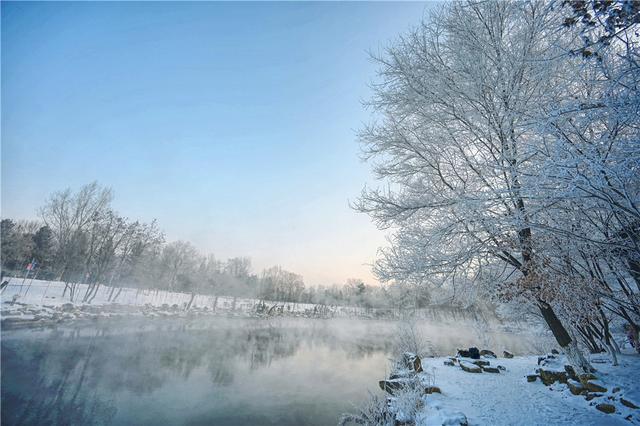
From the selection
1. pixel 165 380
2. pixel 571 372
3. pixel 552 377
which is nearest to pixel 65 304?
pixel 165 380

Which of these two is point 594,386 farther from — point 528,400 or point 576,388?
point 528,400

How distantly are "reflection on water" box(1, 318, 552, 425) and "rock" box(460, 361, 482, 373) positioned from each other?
13.8 feet

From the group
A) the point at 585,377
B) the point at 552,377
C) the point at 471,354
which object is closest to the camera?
the point at 585,377

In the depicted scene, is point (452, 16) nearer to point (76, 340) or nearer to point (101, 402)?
point (101, 402)

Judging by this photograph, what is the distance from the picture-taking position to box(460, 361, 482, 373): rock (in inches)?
316

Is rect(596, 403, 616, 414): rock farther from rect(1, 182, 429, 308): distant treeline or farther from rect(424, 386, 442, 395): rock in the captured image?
rect(1, 182, 429, 308): distant treeline

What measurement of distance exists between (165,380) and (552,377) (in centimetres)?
1331

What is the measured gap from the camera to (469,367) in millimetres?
8156

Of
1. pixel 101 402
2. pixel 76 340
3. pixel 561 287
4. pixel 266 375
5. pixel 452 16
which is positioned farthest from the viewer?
pixel 76 340

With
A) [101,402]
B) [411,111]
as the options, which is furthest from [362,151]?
[101,402]

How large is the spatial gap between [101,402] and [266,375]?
21.5 ft

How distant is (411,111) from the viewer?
19.2 feet

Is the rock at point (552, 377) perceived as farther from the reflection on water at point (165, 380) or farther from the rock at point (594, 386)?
the reflection on water at point (165, 380)

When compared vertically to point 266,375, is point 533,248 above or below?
above
